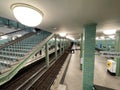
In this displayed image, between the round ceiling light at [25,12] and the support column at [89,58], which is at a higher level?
the round ceiling light at [25,12]

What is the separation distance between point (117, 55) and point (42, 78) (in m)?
2.55

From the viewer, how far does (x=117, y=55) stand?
2498 millimetres

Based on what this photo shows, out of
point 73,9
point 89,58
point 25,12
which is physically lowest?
point 89,58

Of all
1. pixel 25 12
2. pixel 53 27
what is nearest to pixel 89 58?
pixel 53 27

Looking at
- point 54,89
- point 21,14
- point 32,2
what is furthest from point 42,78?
point 32,2

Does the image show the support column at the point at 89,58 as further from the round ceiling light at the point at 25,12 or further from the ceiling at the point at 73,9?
the round ceiling light at the point at 25,12

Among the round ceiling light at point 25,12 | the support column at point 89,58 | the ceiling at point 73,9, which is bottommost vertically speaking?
the support column at point 89,58

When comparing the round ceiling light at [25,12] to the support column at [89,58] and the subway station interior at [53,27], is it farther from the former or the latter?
the support column at [89,58]

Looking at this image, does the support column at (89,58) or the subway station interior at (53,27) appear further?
the support column at (89,58)

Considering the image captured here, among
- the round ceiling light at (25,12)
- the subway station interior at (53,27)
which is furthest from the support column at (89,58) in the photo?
the round ceiling light at (25,12)

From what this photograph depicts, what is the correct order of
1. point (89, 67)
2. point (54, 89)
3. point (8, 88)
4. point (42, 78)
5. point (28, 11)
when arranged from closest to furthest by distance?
1. point (28, 11)
2. point (8, 88)
3. point (54, 89)
4. point (42, 78)
5. point (89, 67)

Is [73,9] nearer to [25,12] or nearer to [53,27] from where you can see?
[25,12]

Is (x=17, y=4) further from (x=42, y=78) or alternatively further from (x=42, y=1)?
(x=42, y=78)

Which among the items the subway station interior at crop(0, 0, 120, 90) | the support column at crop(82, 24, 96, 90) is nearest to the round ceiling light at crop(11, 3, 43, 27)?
the subway station interior at crop(0, 0, 120, 90)
